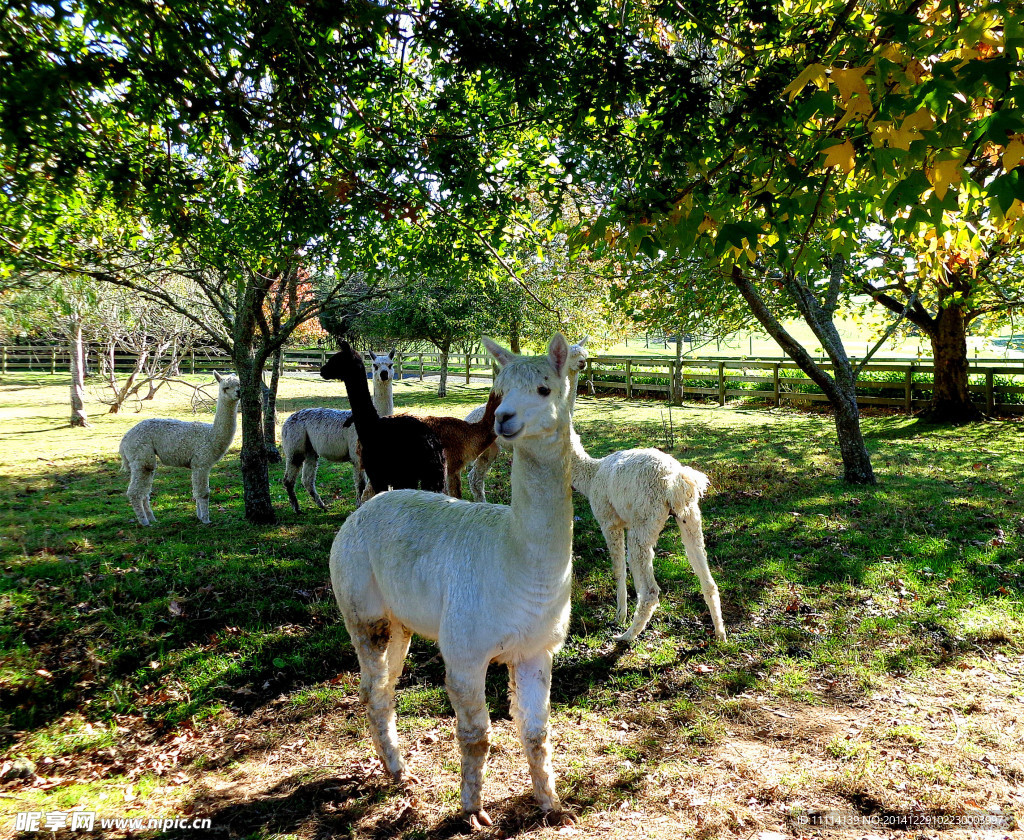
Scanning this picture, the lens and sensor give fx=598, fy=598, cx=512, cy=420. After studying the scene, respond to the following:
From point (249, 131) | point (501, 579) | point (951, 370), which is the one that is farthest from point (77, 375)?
point (951, 370)

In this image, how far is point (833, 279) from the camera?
949 cm

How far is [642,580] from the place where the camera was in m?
5.09

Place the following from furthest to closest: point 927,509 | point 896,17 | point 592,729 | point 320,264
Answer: point 927,509 → point 320,264 → point 592,729 → point 896,17

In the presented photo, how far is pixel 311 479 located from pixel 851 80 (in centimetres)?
865

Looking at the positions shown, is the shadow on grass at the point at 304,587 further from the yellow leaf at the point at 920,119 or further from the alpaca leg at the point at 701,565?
the yellow leaf at the point at 920,119

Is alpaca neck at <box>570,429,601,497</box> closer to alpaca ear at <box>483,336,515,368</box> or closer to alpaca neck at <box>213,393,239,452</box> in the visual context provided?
alpaca ear at <box>483,336,515,368</box>

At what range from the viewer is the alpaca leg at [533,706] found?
10.1ft

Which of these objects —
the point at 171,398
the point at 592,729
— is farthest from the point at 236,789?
the point at 171,398

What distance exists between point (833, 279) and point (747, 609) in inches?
245

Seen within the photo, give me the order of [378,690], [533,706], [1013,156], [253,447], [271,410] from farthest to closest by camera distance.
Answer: [271,410] → [253,447] → [378,690] → [533,706] → [1013,156]

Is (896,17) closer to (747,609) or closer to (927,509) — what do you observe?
(747,609)

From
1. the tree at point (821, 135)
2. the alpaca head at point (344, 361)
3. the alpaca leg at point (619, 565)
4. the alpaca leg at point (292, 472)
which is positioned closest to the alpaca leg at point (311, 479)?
the alpaca leg at point (292, 472)

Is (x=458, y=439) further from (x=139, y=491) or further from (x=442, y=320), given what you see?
(x=442, y=320)

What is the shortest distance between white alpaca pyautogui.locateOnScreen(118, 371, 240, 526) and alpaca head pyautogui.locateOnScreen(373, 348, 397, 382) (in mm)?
2122
